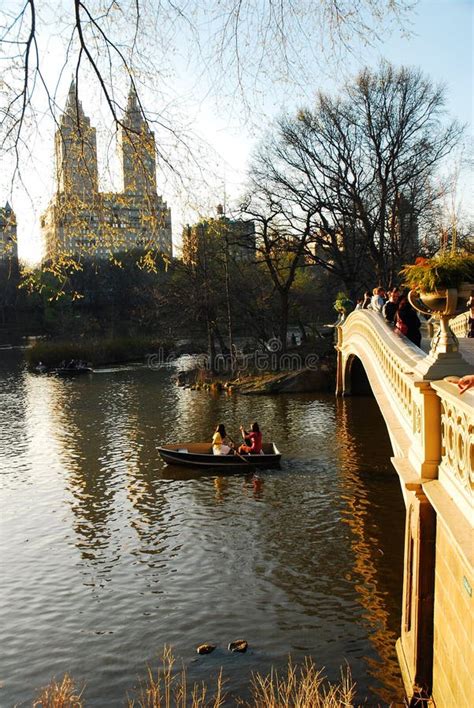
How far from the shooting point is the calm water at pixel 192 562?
29.9ft

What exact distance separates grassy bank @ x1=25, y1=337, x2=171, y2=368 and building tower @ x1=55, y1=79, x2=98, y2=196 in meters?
43.2

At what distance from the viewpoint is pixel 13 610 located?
10672mm

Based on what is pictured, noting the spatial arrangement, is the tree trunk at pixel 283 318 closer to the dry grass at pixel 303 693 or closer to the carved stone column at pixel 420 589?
the dry grass at pixel 303 693

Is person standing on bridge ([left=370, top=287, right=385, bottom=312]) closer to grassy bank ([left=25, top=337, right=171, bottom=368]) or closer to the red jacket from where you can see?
the red jacket

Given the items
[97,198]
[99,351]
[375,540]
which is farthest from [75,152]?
[99,351]

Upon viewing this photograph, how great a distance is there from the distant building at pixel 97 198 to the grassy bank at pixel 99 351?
42869 mm

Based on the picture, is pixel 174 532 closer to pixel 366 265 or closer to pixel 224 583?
pixel 224 583

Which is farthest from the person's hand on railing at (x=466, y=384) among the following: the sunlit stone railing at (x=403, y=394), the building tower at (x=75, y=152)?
the building tower at (x=75, y=152)

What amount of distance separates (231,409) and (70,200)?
23.0m

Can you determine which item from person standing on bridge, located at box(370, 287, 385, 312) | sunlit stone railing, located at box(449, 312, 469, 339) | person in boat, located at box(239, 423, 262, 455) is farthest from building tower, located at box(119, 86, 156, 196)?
sunlit stone railing, located at box(449, 312, 469, 339)

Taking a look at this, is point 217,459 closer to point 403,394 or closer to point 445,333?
point 403,394

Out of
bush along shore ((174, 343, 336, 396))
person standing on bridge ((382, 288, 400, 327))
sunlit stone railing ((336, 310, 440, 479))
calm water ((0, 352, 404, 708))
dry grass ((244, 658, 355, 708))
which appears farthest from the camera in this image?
bush along shore ((174, 343, 336, 396))

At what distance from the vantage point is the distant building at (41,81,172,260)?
5.53 meters

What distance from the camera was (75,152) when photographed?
223 inches
